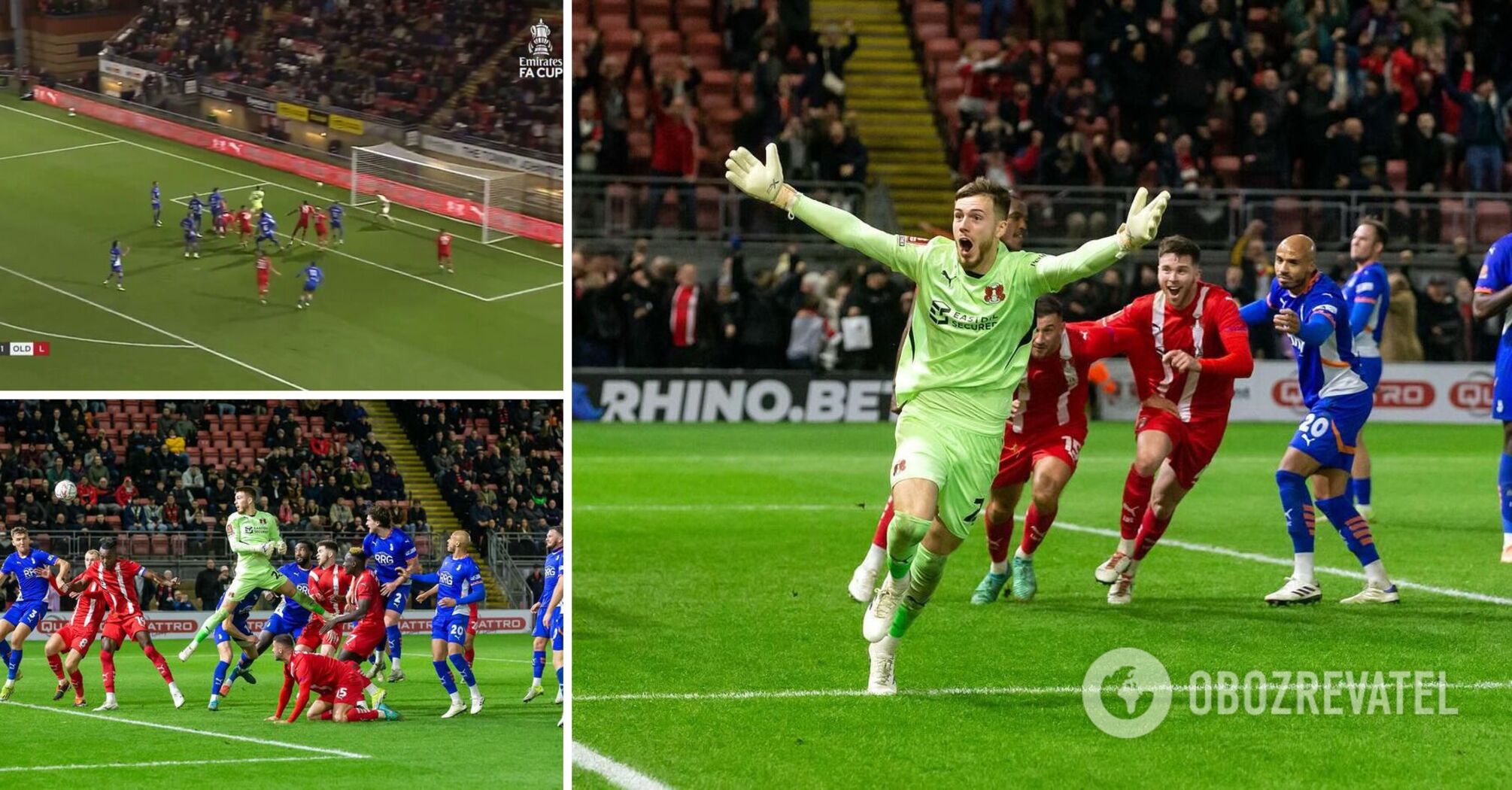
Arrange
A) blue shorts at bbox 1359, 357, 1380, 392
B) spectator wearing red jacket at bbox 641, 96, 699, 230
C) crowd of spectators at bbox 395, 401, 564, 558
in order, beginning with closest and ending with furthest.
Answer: crowd of spectators at bbox 395, 401, 564, 558
blue shorts at bbox 1359, 357, 1380, 392
spectator wearing red jacket at bbox 641, 96, 699, 230

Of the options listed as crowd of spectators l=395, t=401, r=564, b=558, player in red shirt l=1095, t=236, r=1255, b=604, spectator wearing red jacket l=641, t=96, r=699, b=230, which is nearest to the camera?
crowd of spectators l=395, t=401, r=564, b=558

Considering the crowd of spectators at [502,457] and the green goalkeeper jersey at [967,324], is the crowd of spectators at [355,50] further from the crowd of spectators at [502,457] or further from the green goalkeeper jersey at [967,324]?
the crowd of spectators at [502,457]

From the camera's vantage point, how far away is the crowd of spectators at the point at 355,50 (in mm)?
6781

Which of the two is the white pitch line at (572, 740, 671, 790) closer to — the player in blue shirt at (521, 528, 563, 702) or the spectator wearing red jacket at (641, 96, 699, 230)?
the player in blue shirt at (521, 528, 563, 702)

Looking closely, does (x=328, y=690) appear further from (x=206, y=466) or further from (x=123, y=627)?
(x=123, y=627)

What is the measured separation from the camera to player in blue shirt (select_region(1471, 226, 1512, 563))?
34.8 ft

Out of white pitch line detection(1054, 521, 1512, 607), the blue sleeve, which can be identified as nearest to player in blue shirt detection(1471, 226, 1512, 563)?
white pitch line detection(1054, 521, 1512, 607)

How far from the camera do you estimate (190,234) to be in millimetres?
6938

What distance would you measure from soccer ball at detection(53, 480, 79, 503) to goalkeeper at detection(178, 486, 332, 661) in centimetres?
57

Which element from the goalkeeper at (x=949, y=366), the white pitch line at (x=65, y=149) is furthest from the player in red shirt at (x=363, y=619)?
the goalkeeper at (x=949, y=366)

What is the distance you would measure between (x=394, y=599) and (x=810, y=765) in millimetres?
5048

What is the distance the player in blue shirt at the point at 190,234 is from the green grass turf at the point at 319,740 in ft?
6.06

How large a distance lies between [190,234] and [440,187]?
0.99m

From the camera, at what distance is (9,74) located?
263 inches
